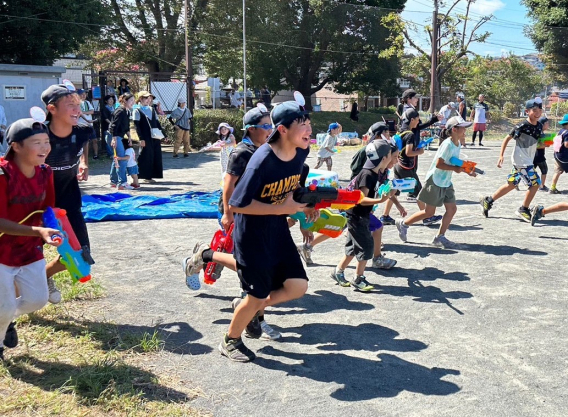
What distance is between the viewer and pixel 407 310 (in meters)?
5.37

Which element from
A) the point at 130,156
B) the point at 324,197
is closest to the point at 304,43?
the point at 130,156

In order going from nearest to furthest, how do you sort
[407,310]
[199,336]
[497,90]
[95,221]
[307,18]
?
1. [199,336]
2. [407,310]
3. [95,221]
4. [307,18]
5. [497,90]

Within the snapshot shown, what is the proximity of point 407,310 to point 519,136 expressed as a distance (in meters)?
5.31

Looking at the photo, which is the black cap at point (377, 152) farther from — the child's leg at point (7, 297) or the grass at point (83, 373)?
the child's leg at point (7, 297)

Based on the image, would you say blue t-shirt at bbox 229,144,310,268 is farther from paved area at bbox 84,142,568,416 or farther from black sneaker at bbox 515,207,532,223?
black sneaker at bbox 515,207,532,223

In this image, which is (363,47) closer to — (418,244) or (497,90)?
(497,90)

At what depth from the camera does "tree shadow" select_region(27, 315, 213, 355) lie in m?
4.48

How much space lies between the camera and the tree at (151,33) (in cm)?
3428

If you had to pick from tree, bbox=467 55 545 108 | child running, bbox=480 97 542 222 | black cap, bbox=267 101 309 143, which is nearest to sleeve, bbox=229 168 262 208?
black cap, bbox=267 101 309 143

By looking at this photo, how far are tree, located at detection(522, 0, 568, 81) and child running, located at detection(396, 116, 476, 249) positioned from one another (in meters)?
32.3

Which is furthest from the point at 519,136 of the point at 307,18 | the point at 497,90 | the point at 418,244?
the point at 497,90

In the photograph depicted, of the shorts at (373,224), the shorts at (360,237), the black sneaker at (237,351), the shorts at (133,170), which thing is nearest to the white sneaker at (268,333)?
the black sneaker at (237,351)

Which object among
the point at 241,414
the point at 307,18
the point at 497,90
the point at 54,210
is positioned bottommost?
the point at 241,414

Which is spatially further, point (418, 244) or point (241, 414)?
point (418, 244)
